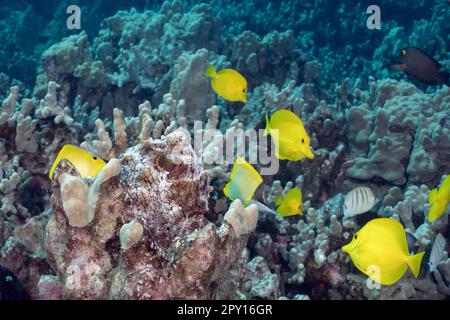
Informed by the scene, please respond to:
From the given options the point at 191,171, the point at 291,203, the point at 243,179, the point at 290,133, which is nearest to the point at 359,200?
the point at 291,203

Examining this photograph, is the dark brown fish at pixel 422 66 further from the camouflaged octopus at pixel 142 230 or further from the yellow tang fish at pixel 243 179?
the camouflaged octopus at pixel 142 230

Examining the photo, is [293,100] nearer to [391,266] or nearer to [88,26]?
[391,266]

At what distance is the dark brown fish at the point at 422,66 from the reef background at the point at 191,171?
32 centimetres

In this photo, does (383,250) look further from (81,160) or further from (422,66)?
(422,66)

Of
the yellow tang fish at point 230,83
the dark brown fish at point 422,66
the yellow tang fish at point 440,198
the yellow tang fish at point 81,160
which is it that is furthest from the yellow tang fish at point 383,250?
the dark brown fish at point 422,66

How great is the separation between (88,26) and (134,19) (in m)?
7.63

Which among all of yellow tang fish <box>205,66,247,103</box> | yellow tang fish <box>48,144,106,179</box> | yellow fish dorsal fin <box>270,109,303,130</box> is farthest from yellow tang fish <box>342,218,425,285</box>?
yellow tang fish <box>205,66,247,103</box>

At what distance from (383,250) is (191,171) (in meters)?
1.15

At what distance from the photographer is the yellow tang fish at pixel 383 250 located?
84.9 inches

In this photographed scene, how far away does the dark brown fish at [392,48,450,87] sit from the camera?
4684mm

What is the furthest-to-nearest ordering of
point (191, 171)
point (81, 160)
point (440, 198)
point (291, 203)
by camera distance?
point (291, 203) → point (440, 198) → point (81, 160) → point (191, 171)

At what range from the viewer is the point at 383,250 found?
216 cm

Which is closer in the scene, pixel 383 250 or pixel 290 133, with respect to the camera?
pixel 383 250

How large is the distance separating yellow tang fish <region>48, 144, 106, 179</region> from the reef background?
206mm
